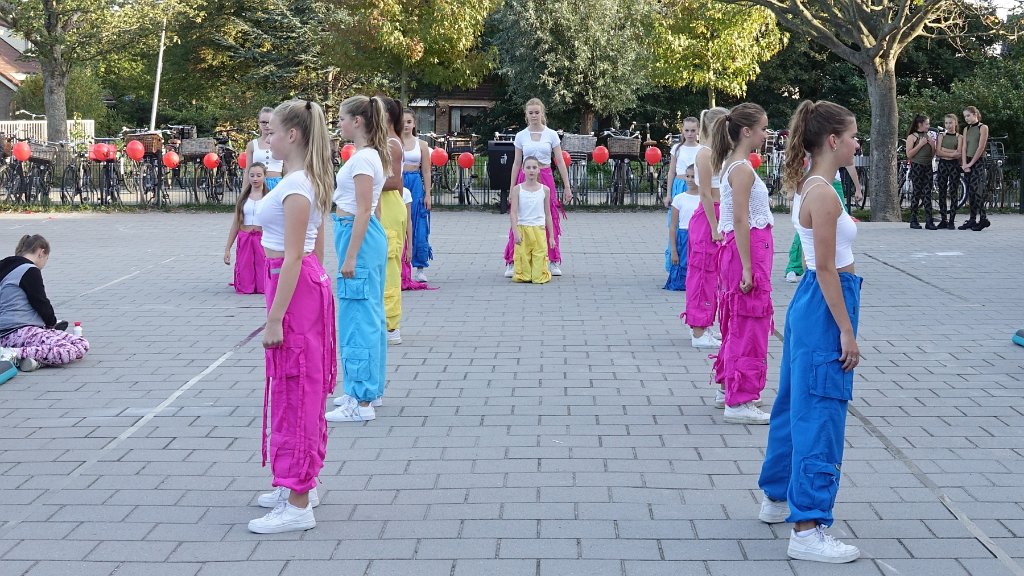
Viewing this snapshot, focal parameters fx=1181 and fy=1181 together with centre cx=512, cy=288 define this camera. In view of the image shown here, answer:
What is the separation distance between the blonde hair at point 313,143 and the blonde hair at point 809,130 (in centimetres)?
186

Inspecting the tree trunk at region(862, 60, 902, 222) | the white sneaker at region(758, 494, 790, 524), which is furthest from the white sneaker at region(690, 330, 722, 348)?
the tree trunk at region(862, 60, 902, 222)

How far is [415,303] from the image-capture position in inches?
436

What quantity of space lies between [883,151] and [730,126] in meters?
14.2

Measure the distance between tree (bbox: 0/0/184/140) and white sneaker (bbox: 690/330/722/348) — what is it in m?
25.2

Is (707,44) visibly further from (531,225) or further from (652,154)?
(531,225)

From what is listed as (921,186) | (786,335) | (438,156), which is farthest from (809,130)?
(438,156)

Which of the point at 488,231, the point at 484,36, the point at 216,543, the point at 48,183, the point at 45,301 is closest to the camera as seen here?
the point at 216,543

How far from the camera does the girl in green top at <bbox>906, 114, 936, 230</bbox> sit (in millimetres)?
17141

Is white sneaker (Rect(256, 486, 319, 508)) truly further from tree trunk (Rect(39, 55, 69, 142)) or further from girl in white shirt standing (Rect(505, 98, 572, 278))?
tree trunk (Rect(39, 55, 69, 142))

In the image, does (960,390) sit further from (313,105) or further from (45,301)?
(45,301)

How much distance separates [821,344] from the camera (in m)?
4.44

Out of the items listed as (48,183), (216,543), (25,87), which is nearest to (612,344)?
(216,543)

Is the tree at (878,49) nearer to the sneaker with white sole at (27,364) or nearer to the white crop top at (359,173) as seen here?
the white crop top at (359,173)

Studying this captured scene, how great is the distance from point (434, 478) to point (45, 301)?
3964 mm
